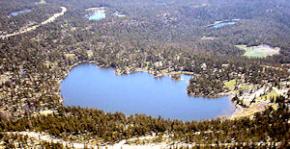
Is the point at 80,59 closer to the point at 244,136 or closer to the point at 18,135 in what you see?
the point at 18,135

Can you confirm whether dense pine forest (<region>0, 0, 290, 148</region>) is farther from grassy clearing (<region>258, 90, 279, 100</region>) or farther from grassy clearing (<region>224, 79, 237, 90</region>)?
grassy clearing (<region>258, 90, 279, 100</region>)

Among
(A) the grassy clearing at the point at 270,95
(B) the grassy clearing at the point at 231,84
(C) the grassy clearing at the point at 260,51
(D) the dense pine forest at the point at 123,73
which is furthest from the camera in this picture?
(C) the grassy clearing at the point at 260,51

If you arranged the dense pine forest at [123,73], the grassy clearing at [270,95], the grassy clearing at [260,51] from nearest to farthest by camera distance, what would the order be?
the dense pine forest at [123,73]
the grassy clearing at [270,95]
the grassy clearing at [260,51]

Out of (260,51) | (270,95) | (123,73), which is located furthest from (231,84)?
(260,51)

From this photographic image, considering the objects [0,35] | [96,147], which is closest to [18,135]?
[96,147]

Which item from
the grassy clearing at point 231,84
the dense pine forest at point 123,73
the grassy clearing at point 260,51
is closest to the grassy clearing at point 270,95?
the dense pine forest at point 123,73

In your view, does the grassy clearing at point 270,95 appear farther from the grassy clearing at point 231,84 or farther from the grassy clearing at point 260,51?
the grassy clearing at point 260,51

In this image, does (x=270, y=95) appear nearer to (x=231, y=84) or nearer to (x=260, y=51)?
(x=231, y=84)

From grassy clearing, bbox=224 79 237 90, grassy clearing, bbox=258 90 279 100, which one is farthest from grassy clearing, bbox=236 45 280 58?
grassy clearing, bbox=258 90 279 100
